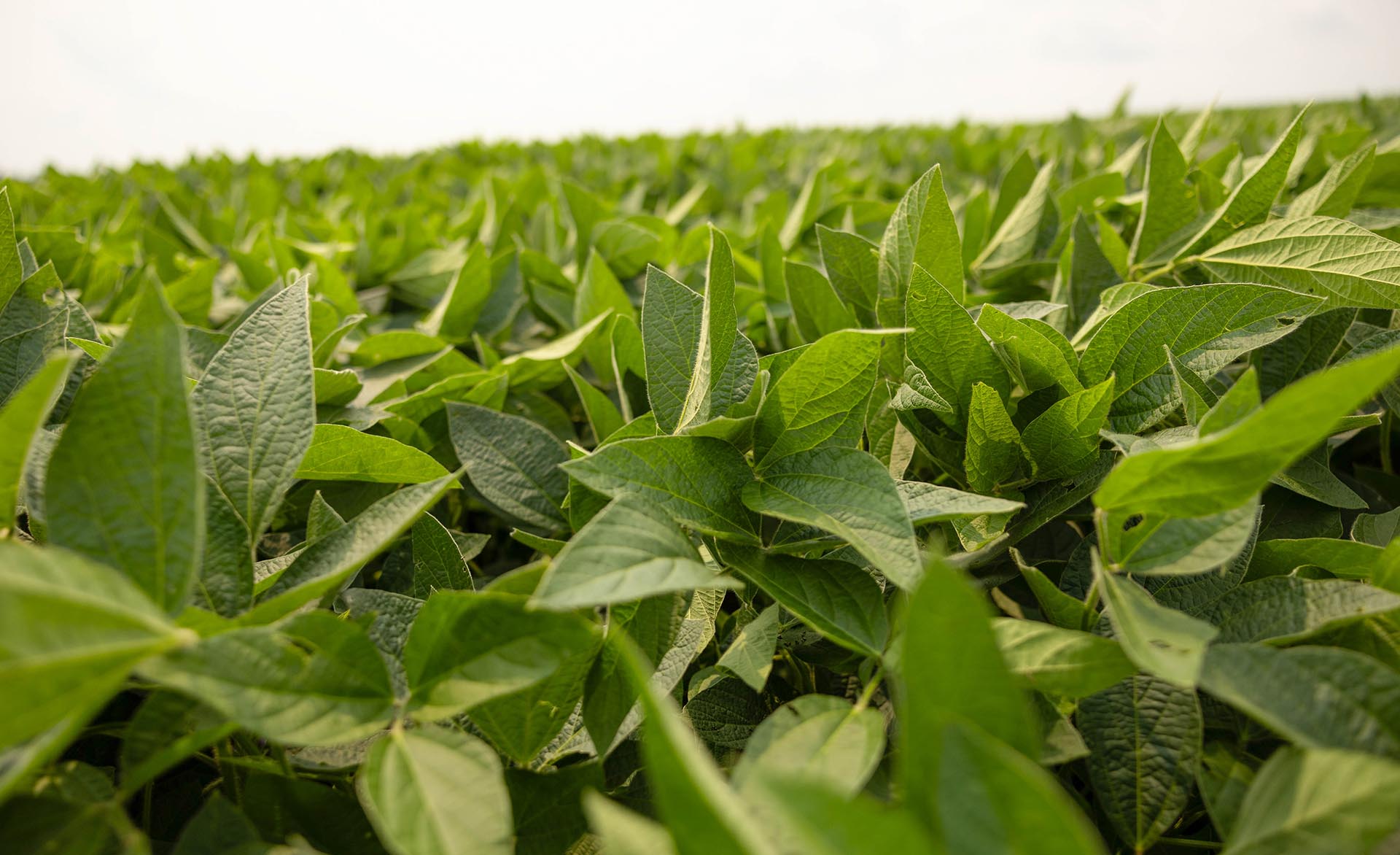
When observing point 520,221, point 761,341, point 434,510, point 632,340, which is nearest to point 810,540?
point 632,340

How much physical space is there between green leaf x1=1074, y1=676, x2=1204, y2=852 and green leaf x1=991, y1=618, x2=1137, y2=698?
8 cm

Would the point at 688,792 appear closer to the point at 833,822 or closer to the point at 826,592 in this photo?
the point at 833,822

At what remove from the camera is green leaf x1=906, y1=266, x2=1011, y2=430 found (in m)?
0.81

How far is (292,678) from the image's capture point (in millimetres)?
553

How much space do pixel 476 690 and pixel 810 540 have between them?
316 mm

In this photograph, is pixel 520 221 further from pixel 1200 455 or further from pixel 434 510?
pixel 1200 455

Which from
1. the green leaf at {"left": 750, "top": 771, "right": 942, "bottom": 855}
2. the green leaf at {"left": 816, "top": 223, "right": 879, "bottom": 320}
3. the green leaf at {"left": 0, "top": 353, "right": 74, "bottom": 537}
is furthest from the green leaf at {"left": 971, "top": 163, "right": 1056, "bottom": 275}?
the green leaf at {"left": 0, "top": 353, "right": 74, "bottom": 537}

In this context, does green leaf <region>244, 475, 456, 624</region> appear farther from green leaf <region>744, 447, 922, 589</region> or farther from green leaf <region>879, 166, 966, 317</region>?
green leaf <region>879, 166, 966, 317</region>

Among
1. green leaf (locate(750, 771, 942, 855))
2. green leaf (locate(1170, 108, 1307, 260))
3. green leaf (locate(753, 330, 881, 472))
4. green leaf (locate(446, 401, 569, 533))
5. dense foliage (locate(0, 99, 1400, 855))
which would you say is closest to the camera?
green leaf (locate(750, 771, 942, 855))

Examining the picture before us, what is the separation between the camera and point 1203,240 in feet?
3.77

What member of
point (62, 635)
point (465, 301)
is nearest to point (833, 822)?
point (62, 635)

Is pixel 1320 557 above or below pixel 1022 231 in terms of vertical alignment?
below

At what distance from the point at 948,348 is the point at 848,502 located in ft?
0.80

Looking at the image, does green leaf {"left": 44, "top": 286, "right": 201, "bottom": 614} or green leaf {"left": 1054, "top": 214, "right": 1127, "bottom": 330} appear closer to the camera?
green leaf {"left": 44, "top": 286, "right": 201, "bottom": 614}
